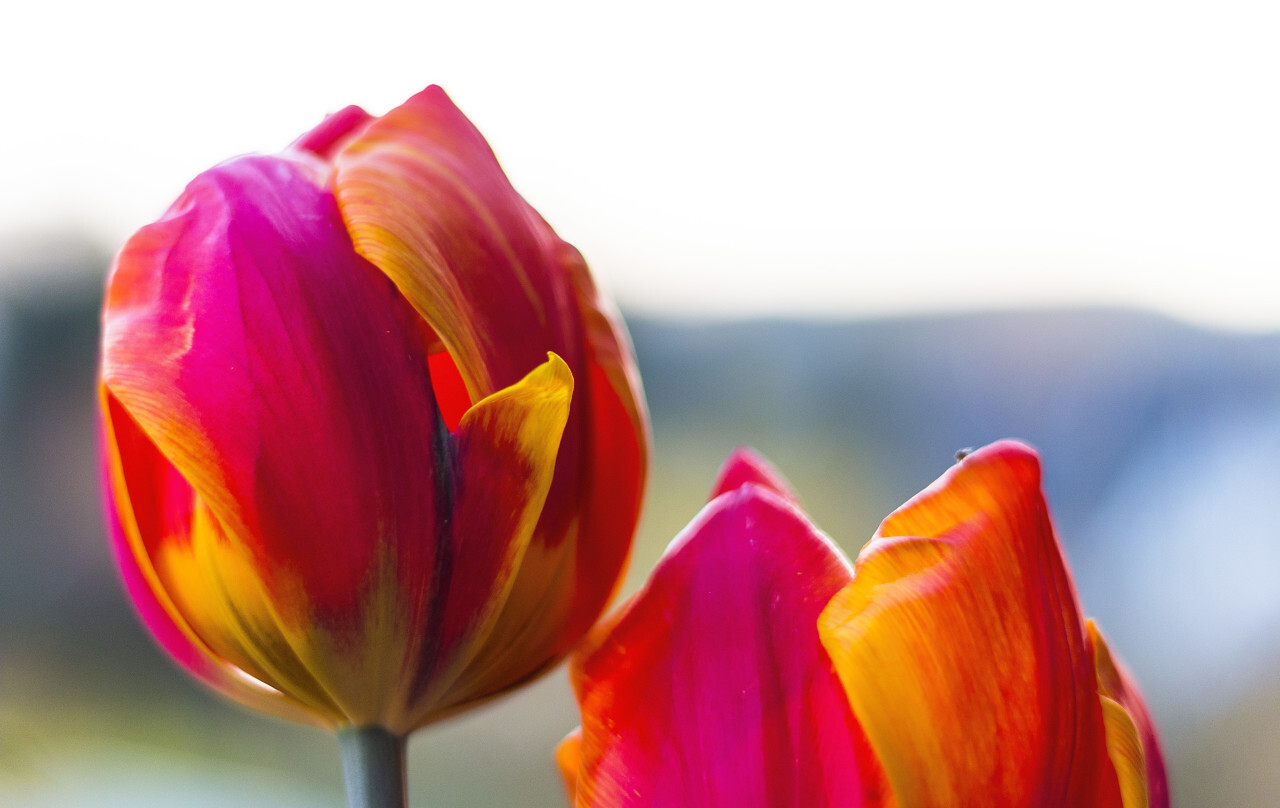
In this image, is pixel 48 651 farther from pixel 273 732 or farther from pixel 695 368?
A: pixel 695 368

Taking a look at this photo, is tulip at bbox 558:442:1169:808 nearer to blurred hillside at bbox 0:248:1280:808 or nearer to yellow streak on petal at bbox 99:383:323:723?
yellow streak on petal at bbox 99:383:323:723

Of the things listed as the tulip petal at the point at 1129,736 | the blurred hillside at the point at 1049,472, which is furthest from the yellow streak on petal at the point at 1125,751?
the blurred hillside at the point at 1049,472

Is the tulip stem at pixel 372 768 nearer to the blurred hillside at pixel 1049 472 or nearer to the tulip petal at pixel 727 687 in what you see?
the tulip petal at pixel 727 687

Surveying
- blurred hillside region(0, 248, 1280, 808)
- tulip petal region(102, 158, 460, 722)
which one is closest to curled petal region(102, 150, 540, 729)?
tulip petal region(102, 158, 460, 722)

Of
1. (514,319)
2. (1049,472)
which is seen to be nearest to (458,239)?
(514,319)

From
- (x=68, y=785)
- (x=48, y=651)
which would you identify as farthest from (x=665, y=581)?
(x=48, y=651)
